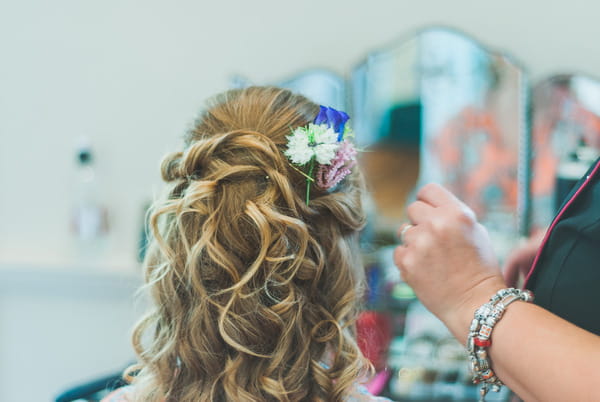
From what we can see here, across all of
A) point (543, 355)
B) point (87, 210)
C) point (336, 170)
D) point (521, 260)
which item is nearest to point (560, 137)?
point (521, 260)

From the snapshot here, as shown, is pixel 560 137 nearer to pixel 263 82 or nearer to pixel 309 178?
pixel 263 82

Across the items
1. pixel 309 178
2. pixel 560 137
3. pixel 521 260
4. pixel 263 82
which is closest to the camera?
pixel 309 178

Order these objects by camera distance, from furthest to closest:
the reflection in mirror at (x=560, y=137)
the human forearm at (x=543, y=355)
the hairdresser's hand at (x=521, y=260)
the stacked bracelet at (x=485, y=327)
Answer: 1. the reflection in mirror at (x=560, y=137)
2. the hairdresser's hand at (x=521, y=260)
3. the stacked bracelet at (x=485, y=327)
4. the human forearm at (x=543, y=355)

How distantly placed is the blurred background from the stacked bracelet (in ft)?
2.72

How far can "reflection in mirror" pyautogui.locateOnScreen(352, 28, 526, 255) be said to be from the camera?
1.75 metres

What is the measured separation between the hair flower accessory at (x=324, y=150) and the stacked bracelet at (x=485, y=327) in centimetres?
31

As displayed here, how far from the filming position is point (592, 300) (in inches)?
27.1

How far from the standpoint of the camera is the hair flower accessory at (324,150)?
2.68ft

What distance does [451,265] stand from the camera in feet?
2.49

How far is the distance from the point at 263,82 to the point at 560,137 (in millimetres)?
1109

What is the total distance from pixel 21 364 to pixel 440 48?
2222 millimetres

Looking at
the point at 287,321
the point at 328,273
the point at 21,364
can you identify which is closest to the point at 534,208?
the point at 328,273

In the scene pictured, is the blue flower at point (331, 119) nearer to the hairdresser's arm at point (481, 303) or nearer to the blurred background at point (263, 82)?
the hairdresser's arm at point (481, 303)

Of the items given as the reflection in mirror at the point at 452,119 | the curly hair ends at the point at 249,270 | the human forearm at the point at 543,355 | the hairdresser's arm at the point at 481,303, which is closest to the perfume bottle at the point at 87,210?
the reflection in mirror at the point at 452,119
